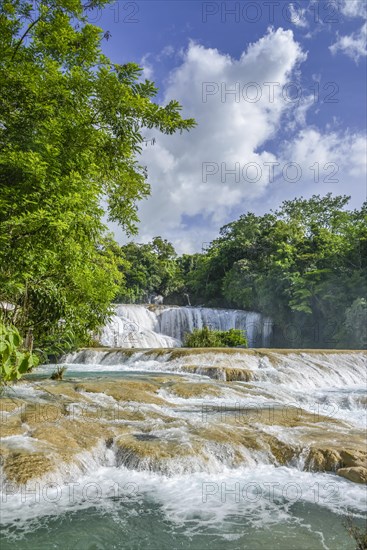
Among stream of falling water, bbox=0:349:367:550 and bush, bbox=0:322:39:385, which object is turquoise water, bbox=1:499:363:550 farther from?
bush, bbox=0:322:39:385

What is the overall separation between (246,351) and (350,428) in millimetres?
8098

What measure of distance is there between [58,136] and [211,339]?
18.4m

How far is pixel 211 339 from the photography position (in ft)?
69.4

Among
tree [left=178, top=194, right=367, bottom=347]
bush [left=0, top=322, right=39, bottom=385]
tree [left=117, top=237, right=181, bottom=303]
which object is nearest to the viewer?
bush [left=0, top=322, right=39, bottom=385]

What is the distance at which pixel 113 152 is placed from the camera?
4.16m

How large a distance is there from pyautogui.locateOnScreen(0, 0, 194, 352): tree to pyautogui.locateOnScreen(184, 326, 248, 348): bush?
53.4 ft

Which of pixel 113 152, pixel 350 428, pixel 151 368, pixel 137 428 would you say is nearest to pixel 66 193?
pixel 113 152

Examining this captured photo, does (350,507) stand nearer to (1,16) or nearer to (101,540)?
(101,540)

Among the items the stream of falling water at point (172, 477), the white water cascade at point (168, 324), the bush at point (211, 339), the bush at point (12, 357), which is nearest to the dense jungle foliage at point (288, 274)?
the white water cascade at point (168, 324)

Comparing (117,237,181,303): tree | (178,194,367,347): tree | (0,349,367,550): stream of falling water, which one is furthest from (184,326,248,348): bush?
(117,237,181,303): tree

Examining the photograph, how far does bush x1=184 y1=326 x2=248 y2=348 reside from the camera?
21.0 m

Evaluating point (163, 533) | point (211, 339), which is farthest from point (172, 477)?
point (211, 339)

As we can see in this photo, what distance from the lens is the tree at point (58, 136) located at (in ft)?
10.5

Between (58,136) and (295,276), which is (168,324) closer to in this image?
(295,276)
